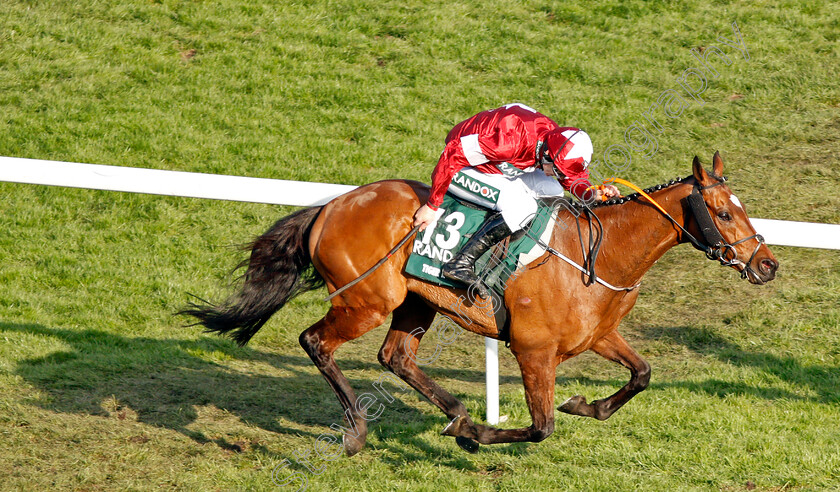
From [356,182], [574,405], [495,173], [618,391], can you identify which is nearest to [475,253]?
[495,173]

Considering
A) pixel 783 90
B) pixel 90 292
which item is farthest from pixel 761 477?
pixel 783 90

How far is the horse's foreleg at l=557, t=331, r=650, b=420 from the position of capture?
476 centimetres

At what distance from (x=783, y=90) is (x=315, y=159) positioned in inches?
224

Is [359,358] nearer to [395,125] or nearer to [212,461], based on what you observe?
[212,461]

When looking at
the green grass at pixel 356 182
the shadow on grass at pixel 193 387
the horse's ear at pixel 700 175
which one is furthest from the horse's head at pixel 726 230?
the shadow on grass at pixel 193 387

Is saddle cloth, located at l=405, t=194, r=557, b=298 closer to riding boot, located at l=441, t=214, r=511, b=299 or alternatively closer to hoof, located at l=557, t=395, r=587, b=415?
riding boot, located at l=441, t=214, r=511, b=299

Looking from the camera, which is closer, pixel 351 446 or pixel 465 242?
pixel 465 242

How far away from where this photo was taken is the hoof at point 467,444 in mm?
4898

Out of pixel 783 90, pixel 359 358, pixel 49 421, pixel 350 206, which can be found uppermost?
pixel 350 206

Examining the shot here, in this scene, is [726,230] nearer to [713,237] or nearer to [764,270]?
[713,237]

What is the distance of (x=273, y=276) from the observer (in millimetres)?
5168

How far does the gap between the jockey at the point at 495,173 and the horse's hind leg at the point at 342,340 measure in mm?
618

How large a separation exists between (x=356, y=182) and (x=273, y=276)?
3.76 m

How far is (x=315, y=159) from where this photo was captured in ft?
29.9
